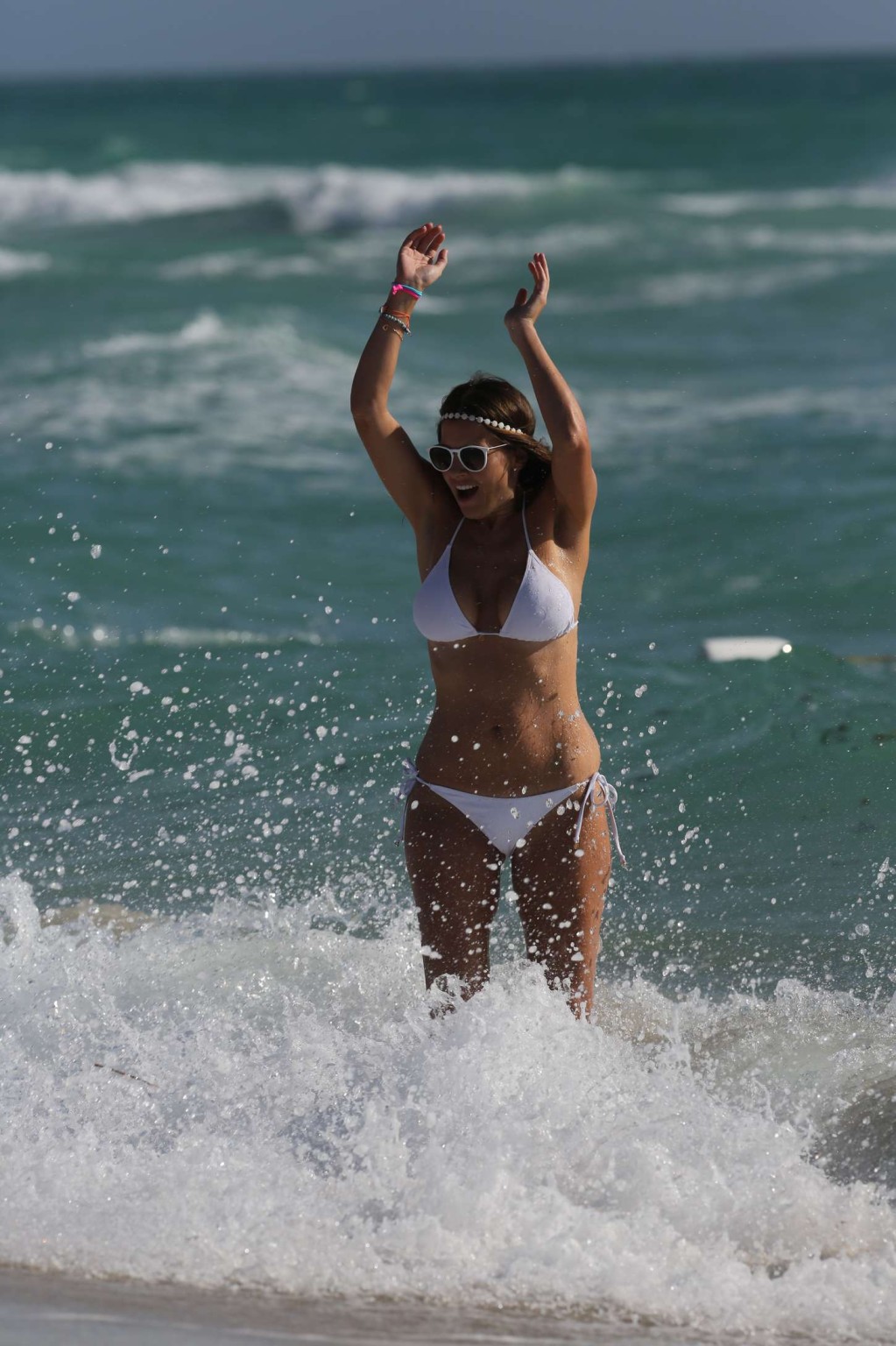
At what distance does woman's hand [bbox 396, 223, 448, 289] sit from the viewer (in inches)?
175

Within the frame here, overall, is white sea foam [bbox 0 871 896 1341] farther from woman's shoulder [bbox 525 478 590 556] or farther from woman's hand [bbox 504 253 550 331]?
woman's hand [bbox 504 253 550 331]

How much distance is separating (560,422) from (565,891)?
3.94 feet

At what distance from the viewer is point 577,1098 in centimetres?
416

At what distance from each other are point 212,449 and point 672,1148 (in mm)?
10299

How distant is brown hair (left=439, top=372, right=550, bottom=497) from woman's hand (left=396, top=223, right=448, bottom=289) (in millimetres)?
391

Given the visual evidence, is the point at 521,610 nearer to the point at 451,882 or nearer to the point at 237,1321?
the point at 451,882

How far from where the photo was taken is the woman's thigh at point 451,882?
418 centimetres

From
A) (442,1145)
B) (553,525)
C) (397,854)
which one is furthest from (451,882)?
(397,854)

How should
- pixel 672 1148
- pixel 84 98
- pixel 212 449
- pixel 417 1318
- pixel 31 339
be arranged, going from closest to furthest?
pixel 417 1318, pixel 672 1148, pixel 212 449, pixel 31 339, pixel 84 98

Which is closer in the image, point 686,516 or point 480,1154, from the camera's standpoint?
point 480,1154

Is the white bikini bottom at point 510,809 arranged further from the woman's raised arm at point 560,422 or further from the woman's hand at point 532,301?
the woman's hand at point 532,301

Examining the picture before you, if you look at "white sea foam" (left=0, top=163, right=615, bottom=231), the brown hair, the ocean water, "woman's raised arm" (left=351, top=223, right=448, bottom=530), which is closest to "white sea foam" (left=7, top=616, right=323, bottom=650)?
the ocean water

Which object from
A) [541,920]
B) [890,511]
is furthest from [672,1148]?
[890,511]

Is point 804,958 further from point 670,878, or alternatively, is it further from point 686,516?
point 686,516
